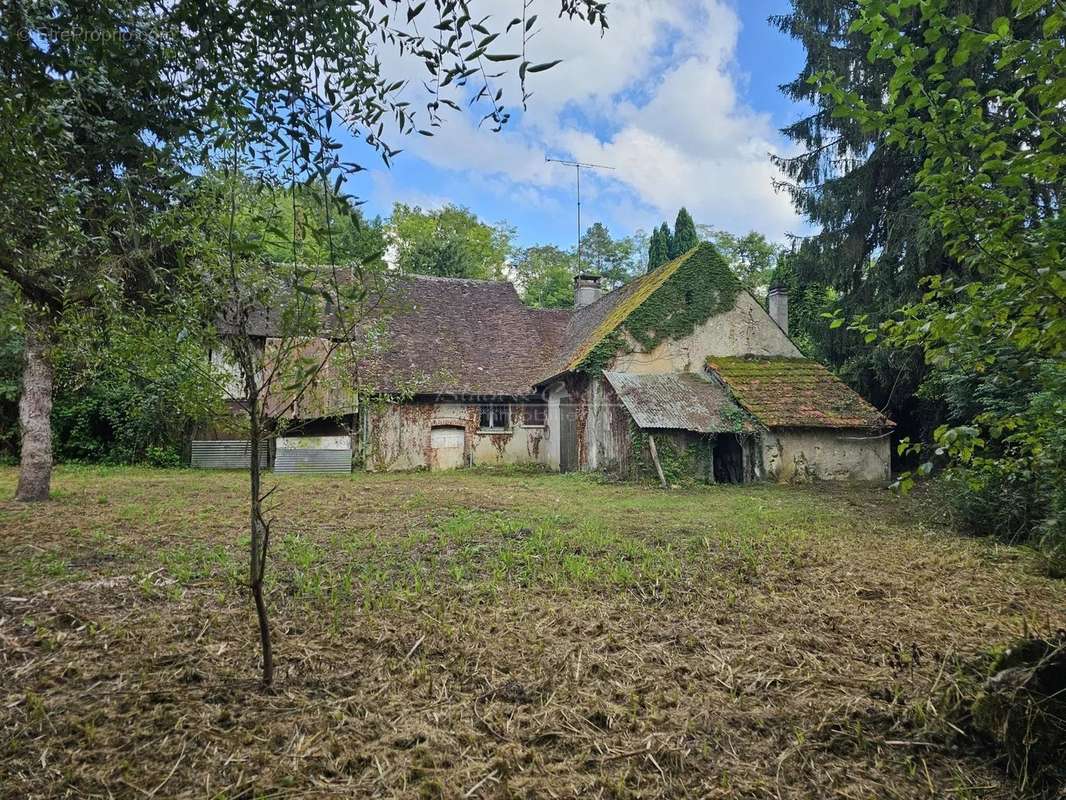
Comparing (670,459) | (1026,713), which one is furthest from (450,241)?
(1026,713)

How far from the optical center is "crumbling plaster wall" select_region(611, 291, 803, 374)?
19.0 metres

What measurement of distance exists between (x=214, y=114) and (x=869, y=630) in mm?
5714

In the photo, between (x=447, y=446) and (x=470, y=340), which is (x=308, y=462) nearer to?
(x=447, y=446)

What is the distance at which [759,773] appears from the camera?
3002 mm

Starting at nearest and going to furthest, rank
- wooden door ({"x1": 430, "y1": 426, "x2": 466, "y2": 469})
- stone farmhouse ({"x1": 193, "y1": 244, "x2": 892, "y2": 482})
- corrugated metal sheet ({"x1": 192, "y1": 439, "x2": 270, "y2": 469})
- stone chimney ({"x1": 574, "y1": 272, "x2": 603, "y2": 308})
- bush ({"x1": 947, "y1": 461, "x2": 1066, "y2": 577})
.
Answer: bush ({"x1": 947, "y1": 461, "x2": 1066, "y2": 577}) < stone farmhouse ({"x1": 193, "y1": 244, "x2": 892, "y2": 482}) < wooden door ({"x1": 430, "y1": 426, "x2": 466, "y2": 469}) < corrugated metal sheet ({"x1": 192, "y1": 439, "x2": 270, "y2": 469}) < stone chimney ({"x1": 574, "y1": 272, "x2": 603, "y2": 308})

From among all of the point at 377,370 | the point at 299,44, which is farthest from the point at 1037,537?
the point at 377,370

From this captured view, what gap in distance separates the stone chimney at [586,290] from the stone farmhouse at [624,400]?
1.61 metres

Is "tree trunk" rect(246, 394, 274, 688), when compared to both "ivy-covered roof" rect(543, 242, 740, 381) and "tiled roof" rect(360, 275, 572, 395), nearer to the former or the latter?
"ivy-covered roof" rect(543, 242, 740, 381)

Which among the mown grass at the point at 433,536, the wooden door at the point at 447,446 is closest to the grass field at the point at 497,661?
the mown grass at the point at 433,536

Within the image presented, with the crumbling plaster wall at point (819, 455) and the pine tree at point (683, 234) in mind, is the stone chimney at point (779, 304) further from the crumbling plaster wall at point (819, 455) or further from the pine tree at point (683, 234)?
the pine tree at point (683, 234)

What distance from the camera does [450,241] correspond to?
3259cm

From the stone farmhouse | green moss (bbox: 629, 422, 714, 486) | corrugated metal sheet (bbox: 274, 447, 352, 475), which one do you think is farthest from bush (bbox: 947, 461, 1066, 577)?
corrugated metal sheet (bbox: 274, 447, 352, 475)

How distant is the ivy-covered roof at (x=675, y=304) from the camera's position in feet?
62.1

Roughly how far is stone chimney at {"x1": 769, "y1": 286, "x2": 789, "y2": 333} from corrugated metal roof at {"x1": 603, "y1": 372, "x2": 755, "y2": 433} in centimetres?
542
